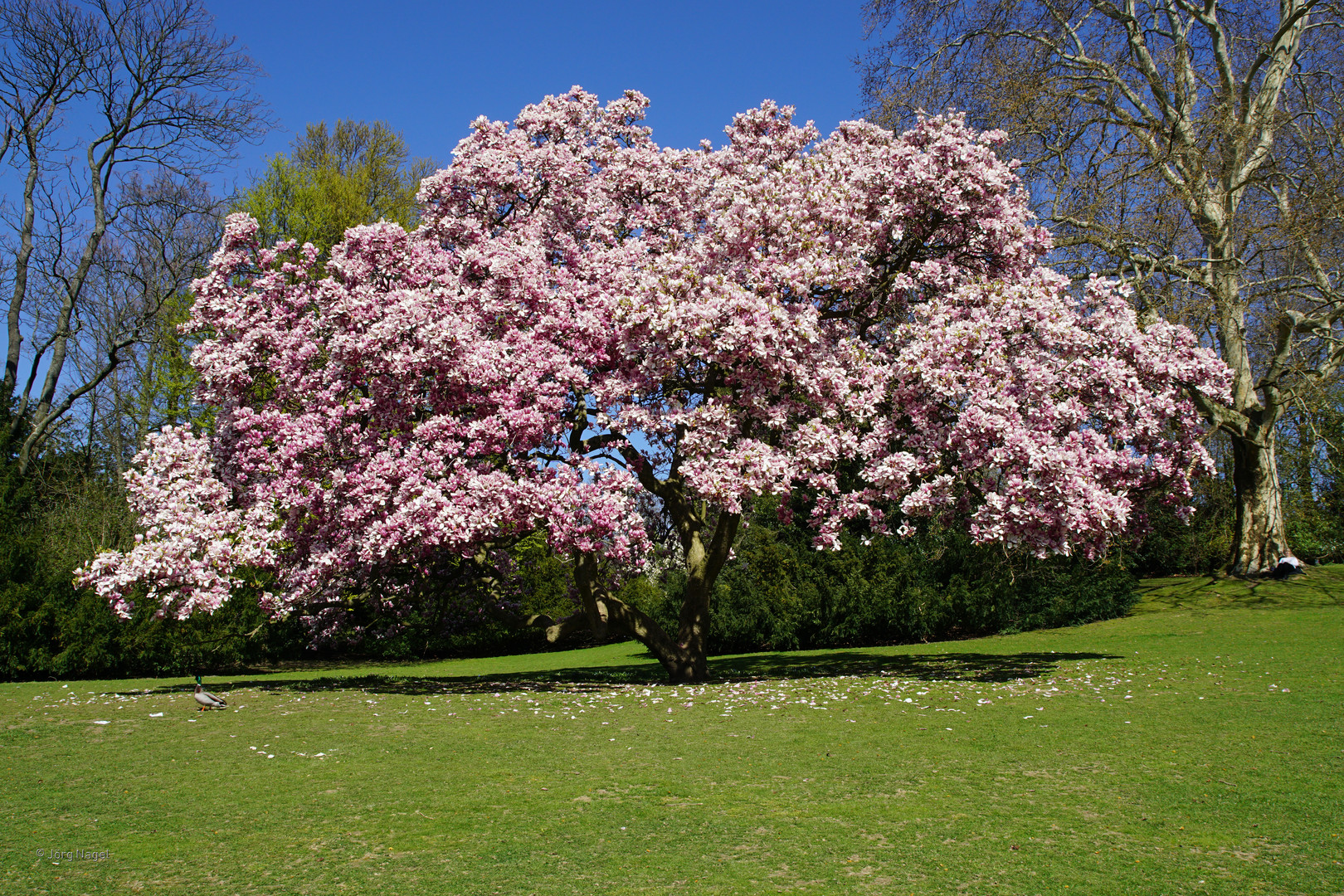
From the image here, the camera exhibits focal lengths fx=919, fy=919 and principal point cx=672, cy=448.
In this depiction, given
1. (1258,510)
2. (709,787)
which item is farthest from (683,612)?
(1258,510)

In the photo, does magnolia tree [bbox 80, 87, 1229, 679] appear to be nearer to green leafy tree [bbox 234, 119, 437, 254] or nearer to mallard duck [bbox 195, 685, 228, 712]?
mallard duck [bbox 195, 685, 228, 712]

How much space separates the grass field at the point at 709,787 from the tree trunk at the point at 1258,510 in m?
12.5

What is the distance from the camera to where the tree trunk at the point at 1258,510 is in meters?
24.9

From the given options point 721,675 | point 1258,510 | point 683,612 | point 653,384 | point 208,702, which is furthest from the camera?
point 1258,510

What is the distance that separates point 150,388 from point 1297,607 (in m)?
32.3

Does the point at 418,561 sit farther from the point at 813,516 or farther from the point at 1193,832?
A: the point at 1193,832

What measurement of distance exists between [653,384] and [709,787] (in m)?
6.62

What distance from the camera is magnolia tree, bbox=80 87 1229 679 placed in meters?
12.1

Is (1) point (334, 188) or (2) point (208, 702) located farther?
(1) point (334, 188)

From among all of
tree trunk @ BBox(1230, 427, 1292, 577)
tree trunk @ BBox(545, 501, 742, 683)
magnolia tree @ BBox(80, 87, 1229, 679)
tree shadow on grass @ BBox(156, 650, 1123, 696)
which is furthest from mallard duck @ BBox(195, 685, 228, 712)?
tree trunk @ BBox(1230, 427, 1292, 577)

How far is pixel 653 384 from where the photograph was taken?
13008 mm

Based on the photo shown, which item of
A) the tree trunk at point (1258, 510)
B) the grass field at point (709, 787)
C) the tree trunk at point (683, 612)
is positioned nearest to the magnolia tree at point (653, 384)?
the tree trunk at point (683, 612)

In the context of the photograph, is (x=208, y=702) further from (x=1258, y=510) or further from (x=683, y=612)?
(x=1258, y=510)

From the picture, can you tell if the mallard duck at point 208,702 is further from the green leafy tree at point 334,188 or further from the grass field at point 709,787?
the green leafy tree at point 334,188
